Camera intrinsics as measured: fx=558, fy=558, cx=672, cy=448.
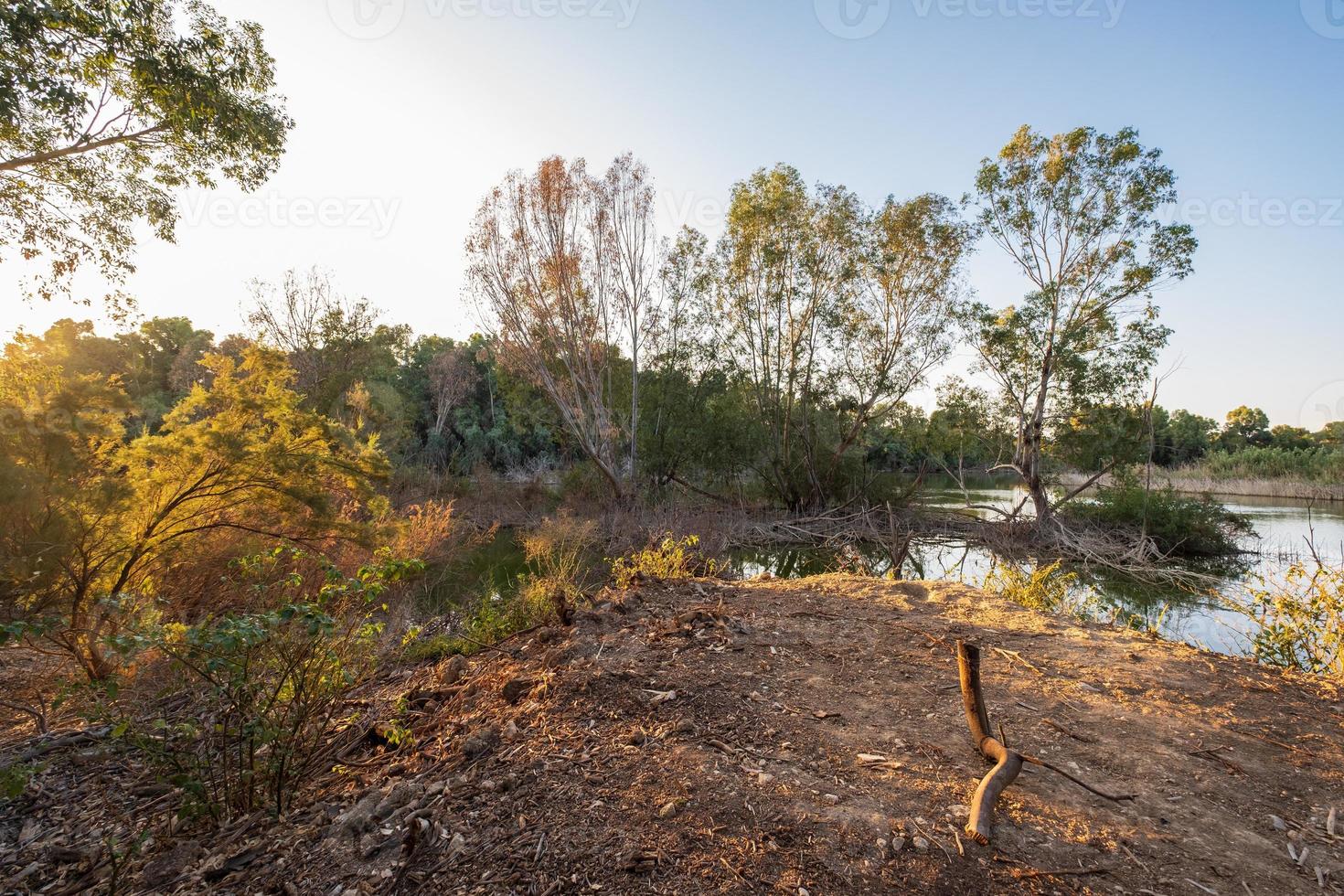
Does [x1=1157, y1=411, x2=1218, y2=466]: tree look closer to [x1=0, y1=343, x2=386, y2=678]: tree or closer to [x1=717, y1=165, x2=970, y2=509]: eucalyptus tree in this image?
[x1=717, y1=165, x2=970, y2=509]: eucalyptus tree

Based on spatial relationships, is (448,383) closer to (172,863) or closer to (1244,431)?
(172,863)

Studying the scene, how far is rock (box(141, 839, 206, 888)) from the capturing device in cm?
204

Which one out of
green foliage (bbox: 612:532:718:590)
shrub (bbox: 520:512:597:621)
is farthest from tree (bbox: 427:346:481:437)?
green foliage (bbox: 612:532:718:590)

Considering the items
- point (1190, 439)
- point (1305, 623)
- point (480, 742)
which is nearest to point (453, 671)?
point (480, 742)

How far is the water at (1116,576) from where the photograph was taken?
25.6ft

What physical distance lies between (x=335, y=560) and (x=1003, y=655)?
7.84 m

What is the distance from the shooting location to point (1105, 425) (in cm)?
1422

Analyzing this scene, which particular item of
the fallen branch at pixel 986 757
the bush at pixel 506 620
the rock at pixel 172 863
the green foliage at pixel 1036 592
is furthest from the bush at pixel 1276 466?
the rock at pixel 172 863

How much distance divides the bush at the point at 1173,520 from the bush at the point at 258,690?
55.6ft

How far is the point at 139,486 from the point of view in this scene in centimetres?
399

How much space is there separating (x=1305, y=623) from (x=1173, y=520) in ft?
43.1

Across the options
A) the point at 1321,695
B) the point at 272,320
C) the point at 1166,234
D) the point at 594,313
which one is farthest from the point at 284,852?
the point at 272,320

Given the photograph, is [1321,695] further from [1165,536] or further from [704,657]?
[1165,536]

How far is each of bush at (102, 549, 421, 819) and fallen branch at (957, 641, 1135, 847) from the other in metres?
2.45
